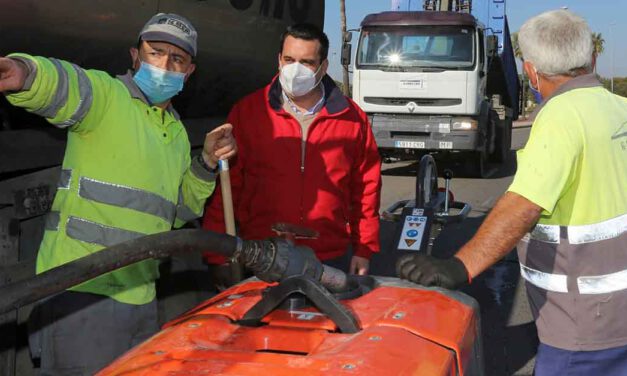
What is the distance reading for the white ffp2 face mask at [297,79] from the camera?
10.7 ft

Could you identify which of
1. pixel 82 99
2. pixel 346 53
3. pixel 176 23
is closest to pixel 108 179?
pixel 82 99

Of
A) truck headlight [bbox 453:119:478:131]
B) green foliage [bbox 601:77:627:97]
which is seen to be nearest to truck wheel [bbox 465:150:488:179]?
truck headlight [bbox 453:119:478:131]

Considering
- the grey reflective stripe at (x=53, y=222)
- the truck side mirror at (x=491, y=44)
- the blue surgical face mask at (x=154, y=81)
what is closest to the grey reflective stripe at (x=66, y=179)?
the grey reflective stripe at (x=53, y=222)

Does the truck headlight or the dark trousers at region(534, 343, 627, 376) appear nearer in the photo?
the dark trousers at region(534, 343, 627, 376)

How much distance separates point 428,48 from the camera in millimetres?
13188

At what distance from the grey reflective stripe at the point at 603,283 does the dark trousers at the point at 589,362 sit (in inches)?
8.0

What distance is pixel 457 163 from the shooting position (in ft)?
51.6

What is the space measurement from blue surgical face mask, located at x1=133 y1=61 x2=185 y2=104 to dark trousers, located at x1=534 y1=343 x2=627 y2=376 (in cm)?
163

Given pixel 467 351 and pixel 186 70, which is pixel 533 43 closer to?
pixel 467 351

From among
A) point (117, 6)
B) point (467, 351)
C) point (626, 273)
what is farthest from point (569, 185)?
point (117, 6)

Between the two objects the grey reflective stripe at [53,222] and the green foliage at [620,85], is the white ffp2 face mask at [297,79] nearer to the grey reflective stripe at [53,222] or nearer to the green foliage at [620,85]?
the grey reflective stripe at [53,222]

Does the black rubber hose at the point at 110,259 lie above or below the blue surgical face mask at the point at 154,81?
below

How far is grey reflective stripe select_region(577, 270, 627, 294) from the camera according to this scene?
2.30 metres

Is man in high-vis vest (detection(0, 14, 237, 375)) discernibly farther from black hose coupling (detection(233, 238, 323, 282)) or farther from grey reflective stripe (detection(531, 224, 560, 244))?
grey reflective stripe (detection(531, 224, 560, 244))
